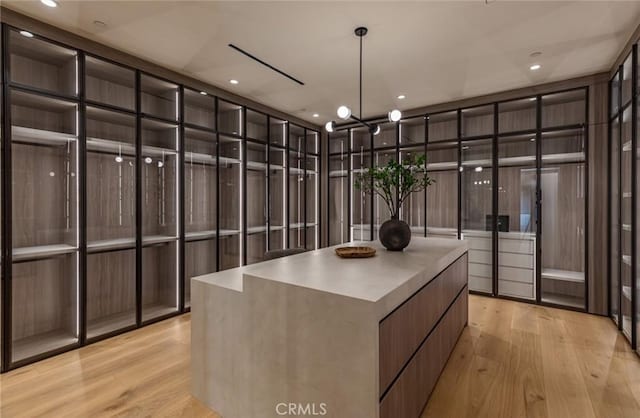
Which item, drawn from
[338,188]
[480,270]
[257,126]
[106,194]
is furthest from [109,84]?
[480,270]

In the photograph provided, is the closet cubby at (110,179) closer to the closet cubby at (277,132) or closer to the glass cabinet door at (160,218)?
the glass cabinet door at (160,218)

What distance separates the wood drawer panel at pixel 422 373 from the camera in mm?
1509

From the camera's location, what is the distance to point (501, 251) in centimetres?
445

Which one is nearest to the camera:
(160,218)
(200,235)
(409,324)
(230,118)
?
(409,324)

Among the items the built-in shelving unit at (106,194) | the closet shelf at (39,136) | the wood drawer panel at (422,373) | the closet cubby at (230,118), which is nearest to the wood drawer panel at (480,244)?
the wood drawer panel at (422,373)

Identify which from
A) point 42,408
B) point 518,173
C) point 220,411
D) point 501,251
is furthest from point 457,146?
point 42,408

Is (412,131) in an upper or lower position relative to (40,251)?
upper

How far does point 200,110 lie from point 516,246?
471 centimetres

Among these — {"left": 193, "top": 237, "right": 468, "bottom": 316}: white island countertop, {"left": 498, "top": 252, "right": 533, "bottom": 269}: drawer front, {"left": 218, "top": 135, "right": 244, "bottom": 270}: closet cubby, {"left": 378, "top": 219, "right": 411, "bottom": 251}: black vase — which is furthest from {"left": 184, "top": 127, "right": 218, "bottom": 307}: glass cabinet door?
{"left": 498, "top": 252, "right": 533, "bottom": 269}: drawer front

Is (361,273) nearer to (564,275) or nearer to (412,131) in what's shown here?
(564,275)

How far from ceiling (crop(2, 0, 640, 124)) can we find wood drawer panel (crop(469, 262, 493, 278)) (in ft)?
8.23

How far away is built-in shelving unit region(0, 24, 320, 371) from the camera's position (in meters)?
2.72

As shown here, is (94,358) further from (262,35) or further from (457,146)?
(457,146)

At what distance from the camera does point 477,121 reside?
4.69 metres
